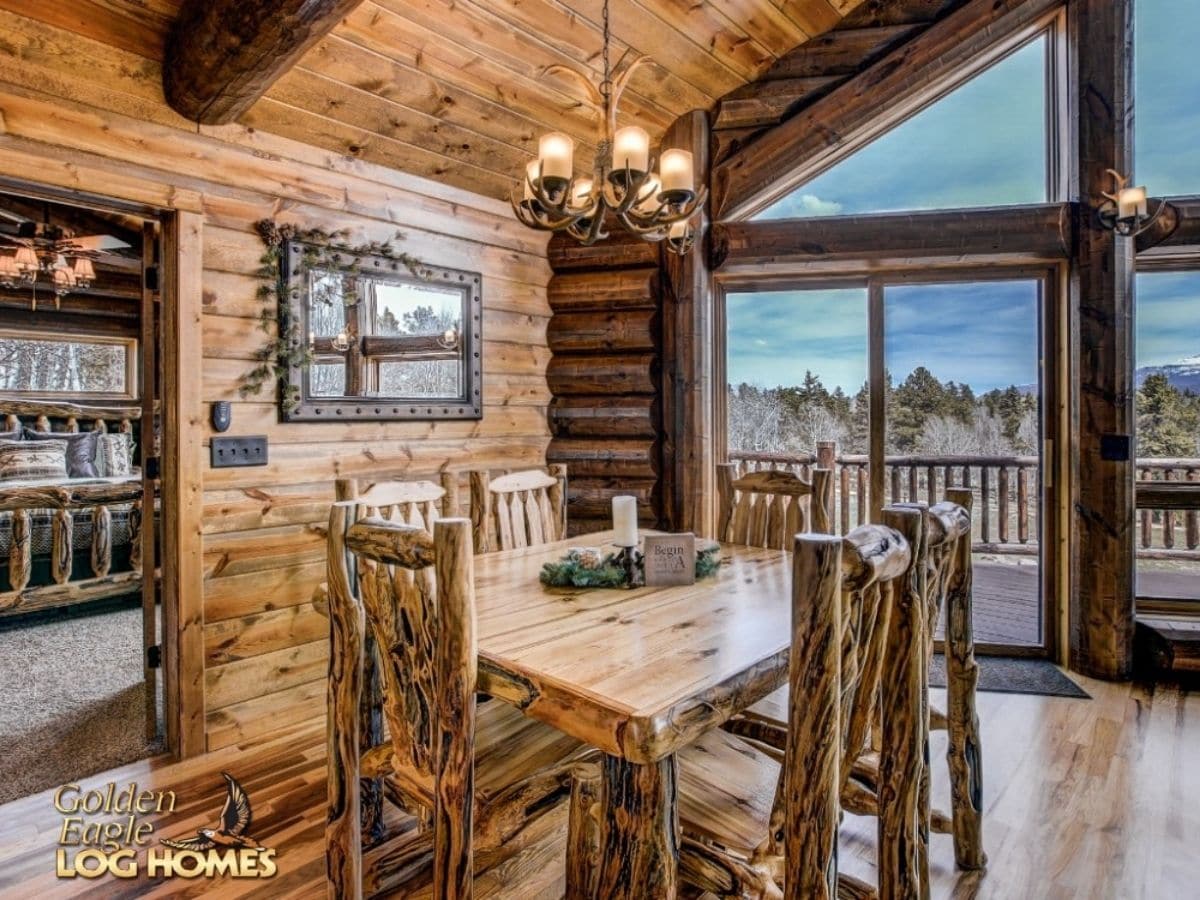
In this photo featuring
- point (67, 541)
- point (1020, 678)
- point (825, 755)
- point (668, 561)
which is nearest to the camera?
point (825, 755)

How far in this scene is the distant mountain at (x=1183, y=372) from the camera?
360 cm

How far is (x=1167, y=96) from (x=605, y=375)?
11.0ft

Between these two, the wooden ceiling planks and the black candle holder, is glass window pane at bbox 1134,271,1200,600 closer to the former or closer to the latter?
the wooden ceiling planks

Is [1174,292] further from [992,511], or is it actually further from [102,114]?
[102,114]

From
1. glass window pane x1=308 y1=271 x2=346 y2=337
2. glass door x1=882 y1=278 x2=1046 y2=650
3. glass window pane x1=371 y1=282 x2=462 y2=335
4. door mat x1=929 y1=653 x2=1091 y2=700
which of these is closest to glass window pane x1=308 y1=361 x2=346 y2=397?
glass window pane x1=308 y1=271 x2=346 y2=337

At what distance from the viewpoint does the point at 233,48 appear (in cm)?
209

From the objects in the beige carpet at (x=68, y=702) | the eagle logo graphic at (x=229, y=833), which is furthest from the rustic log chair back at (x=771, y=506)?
the beige carpet at (x=68, y=702)

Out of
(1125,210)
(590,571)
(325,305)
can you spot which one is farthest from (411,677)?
(1125,210)

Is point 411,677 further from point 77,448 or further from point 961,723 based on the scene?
point 77,448

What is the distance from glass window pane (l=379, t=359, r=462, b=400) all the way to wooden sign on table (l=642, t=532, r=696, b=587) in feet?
5.95

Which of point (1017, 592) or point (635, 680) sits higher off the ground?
point (635, 680)

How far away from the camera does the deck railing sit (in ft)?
12.2

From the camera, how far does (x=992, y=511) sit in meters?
3.88

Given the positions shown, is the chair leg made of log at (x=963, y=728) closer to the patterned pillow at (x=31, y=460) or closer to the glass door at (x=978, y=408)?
the glass door at (x=978, y=408)
